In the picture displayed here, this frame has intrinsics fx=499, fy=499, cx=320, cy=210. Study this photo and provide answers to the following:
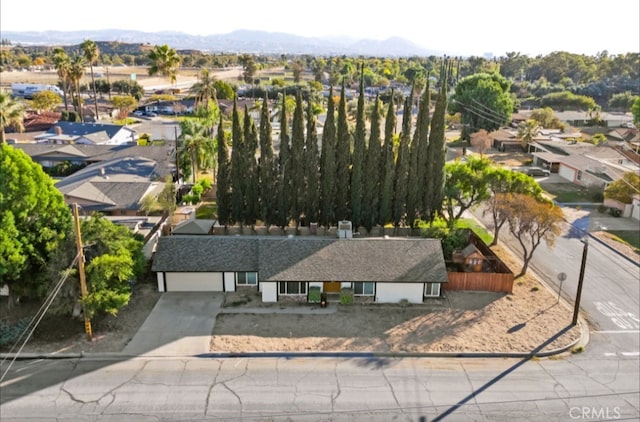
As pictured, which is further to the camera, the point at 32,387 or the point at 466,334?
the point at 466,334

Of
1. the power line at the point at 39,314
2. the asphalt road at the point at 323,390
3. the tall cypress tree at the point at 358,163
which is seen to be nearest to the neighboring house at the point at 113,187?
the power line at the point at 39,314

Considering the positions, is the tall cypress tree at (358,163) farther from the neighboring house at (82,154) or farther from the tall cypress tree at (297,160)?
the neighboring house at (82,154)

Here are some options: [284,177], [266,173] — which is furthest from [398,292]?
[266,173]

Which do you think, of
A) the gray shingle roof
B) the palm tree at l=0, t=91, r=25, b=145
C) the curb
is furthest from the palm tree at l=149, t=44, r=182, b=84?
the curb

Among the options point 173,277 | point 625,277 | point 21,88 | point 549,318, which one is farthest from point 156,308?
point 21,88

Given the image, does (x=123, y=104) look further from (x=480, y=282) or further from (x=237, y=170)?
(x=480, y=282)

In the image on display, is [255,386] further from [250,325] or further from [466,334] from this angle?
[466,334]
